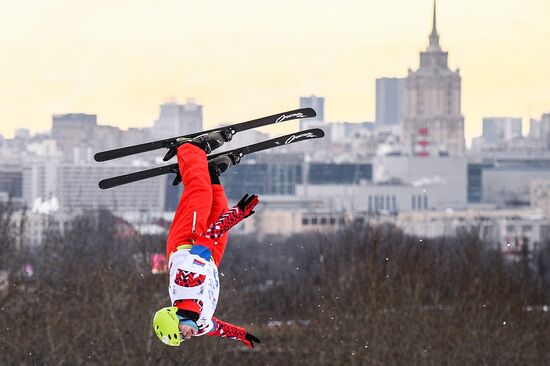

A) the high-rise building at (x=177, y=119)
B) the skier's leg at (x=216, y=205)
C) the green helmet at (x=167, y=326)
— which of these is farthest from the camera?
the high-rise building at (x=177, y=119)

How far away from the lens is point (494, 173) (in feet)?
625

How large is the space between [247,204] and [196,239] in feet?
0.71

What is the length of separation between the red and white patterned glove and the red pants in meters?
0.02

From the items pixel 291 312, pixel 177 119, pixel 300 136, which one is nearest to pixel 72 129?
pixel 177 119

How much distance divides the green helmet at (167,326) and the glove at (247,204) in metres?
0.43

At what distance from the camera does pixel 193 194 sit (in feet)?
19.5

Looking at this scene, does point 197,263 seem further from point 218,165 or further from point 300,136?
point 300,136

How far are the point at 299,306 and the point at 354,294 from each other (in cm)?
646

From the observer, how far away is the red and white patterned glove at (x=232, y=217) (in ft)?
19.8

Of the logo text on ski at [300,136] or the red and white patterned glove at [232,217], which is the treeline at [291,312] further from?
the red and white patterned glove at [232,217]

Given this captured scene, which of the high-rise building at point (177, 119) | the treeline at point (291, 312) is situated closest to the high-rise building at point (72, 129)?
the high-rise building at point (177, 119)

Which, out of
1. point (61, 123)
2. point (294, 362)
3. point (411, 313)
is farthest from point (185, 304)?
point (61, 123)

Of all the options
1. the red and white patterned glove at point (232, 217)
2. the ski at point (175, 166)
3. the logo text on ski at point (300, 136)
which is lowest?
the red and white patterned glove at point (232, 217)

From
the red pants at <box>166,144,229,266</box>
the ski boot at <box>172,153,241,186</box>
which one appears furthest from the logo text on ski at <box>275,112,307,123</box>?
the red pants at <box>166,144,229,266</box>
